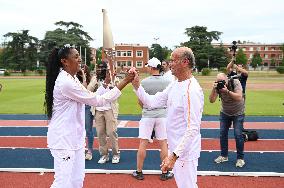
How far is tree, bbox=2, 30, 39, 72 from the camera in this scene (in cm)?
8441

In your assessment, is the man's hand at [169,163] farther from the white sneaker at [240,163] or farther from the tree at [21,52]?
the tree at [21,52]

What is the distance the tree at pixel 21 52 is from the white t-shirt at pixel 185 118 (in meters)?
84.2

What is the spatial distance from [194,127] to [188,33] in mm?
87959

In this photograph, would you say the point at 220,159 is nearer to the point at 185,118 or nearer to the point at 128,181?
the point at 128,181

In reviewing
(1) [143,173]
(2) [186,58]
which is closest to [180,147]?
(2) [186,58]

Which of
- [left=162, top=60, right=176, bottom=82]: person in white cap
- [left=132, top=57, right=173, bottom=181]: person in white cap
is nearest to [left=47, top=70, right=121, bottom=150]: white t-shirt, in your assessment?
[left=132, top=57, right=173, bottom=181]: person in white cap

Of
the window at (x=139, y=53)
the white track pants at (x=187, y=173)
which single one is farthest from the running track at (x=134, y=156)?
the window at (x=139, y=53)

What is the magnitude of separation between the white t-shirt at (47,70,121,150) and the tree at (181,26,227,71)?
8187cm

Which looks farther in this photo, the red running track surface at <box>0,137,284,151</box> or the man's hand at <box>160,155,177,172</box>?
the red running track surface at <box>0,137,284,151</box>

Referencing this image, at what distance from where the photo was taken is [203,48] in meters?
86.7

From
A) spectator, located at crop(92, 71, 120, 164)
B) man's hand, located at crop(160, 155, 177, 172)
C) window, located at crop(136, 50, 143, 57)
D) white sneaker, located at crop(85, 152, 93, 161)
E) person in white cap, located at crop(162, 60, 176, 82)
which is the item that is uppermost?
window, located at crop(136, 50, 143, 57)

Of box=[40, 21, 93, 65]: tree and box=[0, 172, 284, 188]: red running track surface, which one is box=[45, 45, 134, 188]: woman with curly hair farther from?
box=[40, 21, 93, 65]: tree

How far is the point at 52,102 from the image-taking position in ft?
14.1

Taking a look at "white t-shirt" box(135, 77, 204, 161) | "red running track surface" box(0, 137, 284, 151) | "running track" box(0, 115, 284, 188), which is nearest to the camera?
"white t-shirt" box(135, 77, 204, 161)
